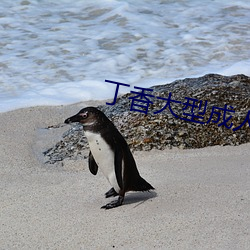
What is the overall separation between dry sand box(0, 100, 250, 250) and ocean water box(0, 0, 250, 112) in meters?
1.84

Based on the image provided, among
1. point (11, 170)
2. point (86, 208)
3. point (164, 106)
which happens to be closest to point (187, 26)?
point (164, 106)

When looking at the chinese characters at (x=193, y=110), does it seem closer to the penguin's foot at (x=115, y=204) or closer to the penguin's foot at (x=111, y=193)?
the penguin's foot at (x=111, y=193)

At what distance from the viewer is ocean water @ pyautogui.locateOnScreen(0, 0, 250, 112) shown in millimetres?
6992

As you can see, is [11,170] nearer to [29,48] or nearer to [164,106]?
[164,106]

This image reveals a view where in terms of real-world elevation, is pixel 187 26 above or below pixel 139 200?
below

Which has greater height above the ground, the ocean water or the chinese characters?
the chinese characters

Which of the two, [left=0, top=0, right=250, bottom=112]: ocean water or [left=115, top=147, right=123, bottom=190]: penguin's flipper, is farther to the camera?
[left=0, top=0, right=250, bottom=112]: ocean water

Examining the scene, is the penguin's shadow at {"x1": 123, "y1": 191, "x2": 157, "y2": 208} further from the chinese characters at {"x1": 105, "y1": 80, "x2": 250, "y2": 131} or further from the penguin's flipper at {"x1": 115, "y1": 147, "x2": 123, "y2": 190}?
the chinese characters at {"x1": 105, "y1": 80, "x2": 250, "y2": 131}

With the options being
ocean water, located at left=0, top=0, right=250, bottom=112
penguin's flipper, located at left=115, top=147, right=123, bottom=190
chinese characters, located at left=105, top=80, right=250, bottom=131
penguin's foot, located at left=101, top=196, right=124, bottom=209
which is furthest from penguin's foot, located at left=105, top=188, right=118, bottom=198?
ocean water, located at left=0, top=0, right=250, bottom=112

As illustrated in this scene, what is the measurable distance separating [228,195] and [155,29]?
5.75m

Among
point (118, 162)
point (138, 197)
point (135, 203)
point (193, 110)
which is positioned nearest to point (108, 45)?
point (193, 110)

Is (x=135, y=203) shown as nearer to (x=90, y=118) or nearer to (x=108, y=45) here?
(x=90, y=118)

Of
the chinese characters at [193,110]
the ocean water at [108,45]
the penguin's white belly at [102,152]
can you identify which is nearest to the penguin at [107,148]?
the penguin's white belly at [102,152]

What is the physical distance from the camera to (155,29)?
9219 mm
